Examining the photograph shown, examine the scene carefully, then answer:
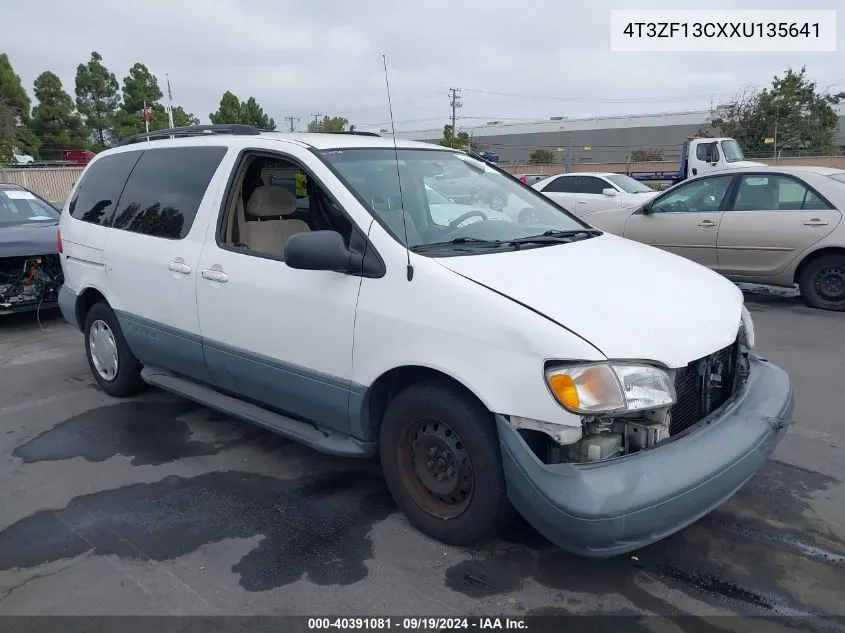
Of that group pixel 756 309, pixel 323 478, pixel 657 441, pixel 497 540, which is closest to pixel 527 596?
pixel 497 540

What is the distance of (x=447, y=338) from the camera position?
9.26ft

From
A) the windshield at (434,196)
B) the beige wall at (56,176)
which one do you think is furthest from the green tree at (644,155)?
the windshield at (434,196)

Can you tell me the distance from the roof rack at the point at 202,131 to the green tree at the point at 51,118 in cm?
4010

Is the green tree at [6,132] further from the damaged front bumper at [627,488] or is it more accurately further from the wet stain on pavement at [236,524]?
the damaged front bumper at [627,488]

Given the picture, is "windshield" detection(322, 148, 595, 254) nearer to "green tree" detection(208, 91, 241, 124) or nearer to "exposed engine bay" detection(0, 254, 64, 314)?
"exposed engine bay" detection(0, 254, 64, 314)

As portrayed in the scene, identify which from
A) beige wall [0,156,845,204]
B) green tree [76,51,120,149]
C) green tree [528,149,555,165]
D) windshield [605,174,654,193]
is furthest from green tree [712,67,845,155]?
green tree [76,51,120,149]

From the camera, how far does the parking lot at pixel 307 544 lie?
2773 millimetres

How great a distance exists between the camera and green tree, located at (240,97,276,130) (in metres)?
44.8

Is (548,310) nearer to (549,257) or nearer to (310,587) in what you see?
(549,257)

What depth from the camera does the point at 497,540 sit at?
3170mm

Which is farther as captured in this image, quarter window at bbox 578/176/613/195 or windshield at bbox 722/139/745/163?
windshield at bbox 722/139/745/163

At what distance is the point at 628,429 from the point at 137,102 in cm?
4533

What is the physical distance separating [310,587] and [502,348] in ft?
4.19

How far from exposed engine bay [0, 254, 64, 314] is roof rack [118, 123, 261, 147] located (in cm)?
284
